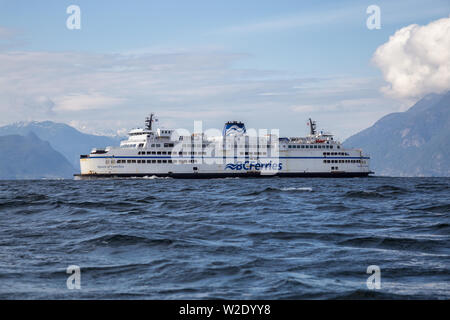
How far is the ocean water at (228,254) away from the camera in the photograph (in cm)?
1041

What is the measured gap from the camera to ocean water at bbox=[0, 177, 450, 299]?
1041 cm

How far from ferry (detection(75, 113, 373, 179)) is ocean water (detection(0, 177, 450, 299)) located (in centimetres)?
6255

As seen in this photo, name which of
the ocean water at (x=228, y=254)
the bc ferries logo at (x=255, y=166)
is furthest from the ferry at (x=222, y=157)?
the ocean water at (x=228, y=254)

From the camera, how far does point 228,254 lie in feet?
46.4

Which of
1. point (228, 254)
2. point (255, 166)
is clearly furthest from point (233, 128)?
point (228, 254)

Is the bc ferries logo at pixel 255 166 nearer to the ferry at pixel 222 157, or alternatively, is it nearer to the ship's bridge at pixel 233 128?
the ferry at pixel 222 157

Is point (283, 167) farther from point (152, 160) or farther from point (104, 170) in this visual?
point (104, 170)

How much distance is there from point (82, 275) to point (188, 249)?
396cm

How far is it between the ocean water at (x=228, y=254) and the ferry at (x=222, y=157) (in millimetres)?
62546

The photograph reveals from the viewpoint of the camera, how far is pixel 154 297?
391 inches

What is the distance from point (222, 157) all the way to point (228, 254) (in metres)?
79.0

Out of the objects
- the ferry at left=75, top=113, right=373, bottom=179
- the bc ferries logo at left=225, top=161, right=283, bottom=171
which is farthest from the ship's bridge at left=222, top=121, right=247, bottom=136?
the bc ferries logo at left=225, top=161, right=283, bottom=171

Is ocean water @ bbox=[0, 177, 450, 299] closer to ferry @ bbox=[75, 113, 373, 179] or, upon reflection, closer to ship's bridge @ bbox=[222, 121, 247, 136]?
ferry @ bbox=[75, 113, 373, 179]

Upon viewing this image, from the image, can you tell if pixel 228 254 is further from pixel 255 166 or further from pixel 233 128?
pixel 233 128
